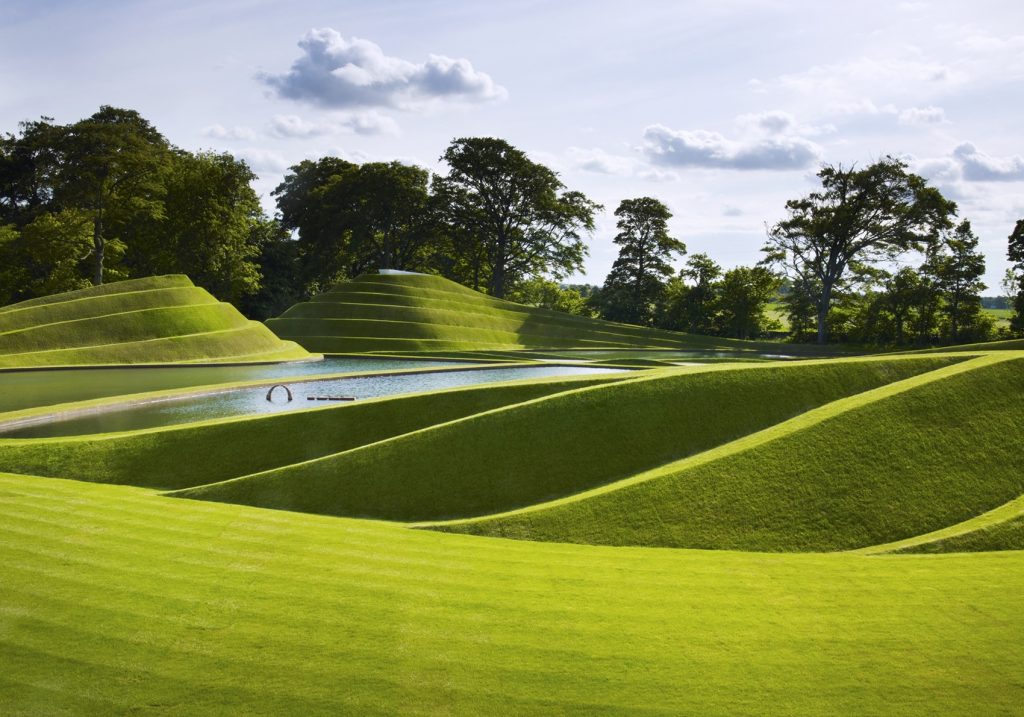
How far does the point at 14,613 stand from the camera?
6.94 metres

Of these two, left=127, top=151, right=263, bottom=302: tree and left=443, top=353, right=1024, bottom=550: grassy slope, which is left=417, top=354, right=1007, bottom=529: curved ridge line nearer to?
left=443, top=353, right=1024, bottom=550: grassy slope

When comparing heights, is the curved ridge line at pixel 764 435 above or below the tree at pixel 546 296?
below

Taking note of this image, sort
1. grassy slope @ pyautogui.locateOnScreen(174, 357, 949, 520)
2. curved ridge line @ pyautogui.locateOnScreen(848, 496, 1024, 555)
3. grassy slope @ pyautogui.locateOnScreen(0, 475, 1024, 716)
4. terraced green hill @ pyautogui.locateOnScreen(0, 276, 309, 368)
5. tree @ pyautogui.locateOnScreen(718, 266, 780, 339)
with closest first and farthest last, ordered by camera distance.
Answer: grassy slope @ pyautogui.locateOnScreen(0, 475, 1024, 716), curved ridge line @ pyautogui.locateOnScreen(848, 496, 1024, 555), grassy slope @ pyautogui.locateOnScreen(174, 357, 949, 520), terraced green hill @ pyautogui.locateOnScreen(0, 276, 309, 368), tree @ pyautogui.locateOnScreen(718, 266, 780, 339)

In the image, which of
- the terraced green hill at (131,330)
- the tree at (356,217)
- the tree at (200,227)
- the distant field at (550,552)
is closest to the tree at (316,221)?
the tree at (356,217)

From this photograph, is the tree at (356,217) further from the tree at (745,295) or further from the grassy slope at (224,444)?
the grassy slope at (224,444)

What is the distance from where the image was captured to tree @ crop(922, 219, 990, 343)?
50.1 meters

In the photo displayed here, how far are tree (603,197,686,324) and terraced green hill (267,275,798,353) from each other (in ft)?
34.7

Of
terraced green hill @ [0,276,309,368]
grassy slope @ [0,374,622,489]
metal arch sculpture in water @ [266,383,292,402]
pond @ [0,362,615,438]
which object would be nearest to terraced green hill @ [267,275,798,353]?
terraced green hill @ [0,276,309,368]

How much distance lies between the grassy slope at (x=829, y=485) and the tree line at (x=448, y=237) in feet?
138

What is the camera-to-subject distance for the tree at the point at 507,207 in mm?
63531

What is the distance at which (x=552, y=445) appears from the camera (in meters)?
13.7

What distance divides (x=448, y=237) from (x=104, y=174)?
31.6m

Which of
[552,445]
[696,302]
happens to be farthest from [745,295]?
[552,445]

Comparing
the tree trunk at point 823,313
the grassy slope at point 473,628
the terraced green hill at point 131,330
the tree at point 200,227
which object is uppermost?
the tree at point 200,227
